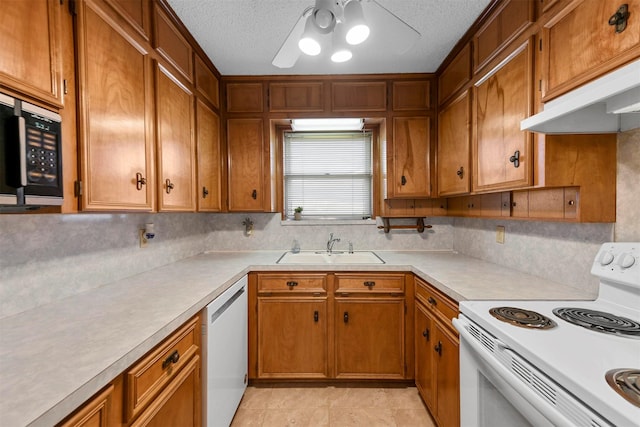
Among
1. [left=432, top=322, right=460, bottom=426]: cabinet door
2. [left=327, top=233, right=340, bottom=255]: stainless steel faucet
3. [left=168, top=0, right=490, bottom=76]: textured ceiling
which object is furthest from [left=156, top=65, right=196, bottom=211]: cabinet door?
[left=432, top=322, right=460, bottom=426]: cabinet door

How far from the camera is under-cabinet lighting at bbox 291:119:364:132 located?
2.34 metres

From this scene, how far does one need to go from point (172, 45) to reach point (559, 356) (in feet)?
7.20

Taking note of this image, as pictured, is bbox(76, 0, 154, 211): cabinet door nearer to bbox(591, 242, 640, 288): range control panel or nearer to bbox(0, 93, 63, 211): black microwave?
bbox(0, 93, 63, 211): black microwave

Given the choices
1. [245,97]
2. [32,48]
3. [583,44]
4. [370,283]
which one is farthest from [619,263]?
[245,97]

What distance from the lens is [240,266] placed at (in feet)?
6.15

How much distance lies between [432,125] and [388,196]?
70 centimetres

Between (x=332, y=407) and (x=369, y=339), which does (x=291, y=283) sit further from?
(x=332, y=407)

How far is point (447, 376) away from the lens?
4.65 feet

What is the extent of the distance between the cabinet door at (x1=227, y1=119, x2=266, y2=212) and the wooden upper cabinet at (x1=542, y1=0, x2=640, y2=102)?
1873mm

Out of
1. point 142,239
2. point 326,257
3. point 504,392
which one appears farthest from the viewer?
point 326,257

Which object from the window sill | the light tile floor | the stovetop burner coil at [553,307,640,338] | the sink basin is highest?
the window sill

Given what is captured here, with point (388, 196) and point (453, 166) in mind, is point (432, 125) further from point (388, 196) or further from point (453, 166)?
point (388, 196)

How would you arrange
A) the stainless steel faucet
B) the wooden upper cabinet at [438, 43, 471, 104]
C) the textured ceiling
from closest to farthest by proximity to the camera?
the textured ceiling < the wooden upper cabinet at [438, 43, 471, 104] < the stainless steel faucet

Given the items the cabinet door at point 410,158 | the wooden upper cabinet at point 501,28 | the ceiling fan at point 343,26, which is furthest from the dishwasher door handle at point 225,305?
the wooden upper cabinet at point 501,28
